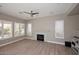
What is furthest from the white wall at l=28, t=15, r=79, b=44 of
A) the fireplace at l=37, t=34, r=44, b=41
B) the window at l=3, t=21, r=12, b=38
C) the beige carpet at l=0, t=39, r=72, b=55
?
the window at l=3, t=21, r=12, b=38

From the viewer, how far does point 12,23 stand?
5.98 m

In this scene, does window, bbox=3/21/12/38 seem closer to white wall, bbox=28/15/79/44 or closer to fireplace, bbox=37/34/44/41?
white wall, bbox=28/15/79/44

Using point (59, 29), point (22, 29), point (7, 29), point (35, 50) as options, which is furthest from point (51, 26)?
point (7, 29)

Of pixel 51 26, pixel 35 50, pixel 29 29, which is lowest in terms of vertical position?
pixel 35 50

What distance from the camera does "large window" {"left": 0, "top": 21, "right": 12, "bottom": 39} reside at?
199 inches

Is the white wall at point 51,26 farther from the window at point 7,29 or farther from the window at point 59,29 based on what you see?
the window at point 7,29

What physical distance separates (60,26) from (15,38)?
4.07 m

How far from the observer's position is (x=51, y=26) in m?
5.82

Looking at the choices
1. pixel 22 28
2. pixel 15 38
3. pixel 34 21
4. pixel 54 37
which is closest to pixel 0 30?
pixel 15 38

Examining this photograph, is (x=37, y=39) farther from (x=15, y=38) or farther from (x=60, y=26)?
(x=60, y=26)

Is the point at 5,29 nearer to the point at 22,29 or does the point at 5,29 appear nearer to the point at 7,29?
the point at 7,29

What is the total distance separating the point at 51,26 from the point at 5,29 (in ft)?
12.3
